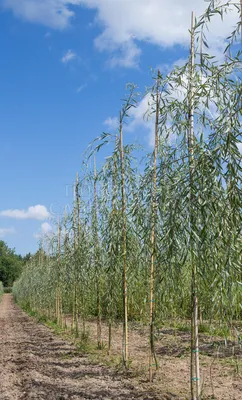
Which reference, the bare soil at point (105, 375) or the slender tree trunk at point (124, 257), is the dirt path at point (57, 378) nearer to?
the bare soil at point (105, 375)

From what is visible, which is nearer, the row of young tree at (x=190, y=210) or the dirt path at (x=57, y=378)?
the row of young tree at (x=190, y=210)

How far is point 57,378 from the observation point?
725 centimetres

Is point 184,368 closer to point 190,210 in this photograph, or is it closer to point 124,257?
point 124,257

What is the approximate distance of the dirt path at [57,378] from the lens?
6102mm

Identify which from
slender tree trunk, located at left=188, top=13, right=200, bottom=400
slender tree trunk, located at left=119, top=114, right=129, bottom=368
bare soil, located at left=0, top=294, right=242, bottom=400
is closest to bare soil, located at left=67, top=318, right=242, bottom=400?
bare soil, located at left=0, top=294, right=242, bottom=400

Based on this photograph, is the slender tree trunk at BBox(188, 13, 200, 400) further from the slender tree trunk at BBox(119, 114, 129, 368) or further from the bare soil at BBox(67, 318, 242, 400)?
the slender tree trunk at BBox(119, 114, 129, 368)

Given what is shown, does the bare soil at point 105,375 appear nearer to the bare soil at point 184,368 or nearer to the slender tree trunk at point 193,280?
the bare soil at point 184,368

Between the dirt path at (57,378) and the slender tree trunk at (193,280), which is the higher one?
the slender tree trunk at (193,280)

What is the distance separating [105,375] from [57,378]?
0.79 m

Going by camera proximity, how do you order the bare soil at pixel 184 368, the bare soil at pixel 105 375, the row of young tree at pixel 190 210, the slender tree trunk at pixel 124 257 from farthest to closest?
the slender tree trunk at pixel 124 257
the bare soil at pixel 105 375
the bare soil at pixel 184 368
the row of young tree at pixel 190 210

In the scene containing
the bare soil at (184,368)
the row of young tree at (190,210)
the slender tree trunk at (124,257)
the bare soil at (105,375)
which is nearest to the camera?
the row of young tree at (190,210)

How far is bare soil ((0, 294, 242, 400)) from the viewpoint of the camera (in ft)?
19.9

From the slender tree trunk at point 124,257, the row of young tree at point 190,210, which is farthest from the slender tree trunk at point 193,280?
the slender tree trunk at point 124,257

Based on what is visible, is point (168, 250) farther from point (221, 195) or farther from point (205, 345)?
point (205, 345)
